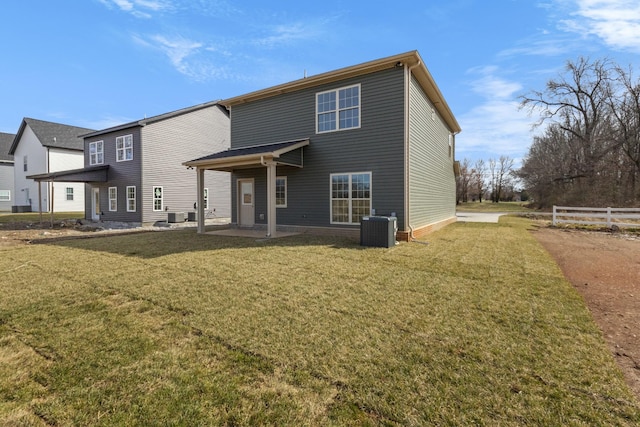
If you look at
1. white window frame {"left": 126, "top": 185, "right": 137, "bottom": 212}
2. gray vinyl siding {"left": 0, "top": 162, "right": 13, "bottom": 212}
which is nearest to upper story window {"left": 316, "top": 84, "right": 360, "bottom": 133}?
white window frame {"left": 126, "top": 185, "right": 137, "bottom": 212}

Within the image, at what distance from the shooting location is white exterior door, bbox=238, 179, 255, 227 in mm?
13641

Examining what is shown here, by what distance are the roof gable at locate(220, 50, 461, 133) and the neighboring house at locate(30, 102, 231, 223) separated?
259 inches

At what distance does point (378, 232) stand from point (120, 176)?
675 inches

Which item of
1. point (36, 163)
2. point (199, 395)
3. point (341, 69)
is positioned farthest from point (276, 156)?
point (36, 163)

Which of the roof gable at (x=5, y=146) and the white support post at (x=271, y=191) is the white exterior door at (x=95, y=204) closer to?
the white support post at (x=271, y=191)

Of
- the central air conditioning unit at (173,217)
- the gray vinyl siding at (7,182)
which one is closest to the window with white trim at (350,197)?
the central air conditioning unit at (173,217)

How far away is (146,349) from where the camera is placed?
3.04 meters

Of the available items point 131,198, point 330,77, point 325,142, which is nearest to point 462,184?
point 325,142

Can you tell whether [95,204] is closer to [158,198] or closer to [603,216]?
[158,198]

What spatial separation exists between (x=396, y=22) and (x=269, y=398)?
11.4 metres

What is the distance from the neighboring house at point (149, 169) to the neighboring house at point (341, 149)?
22.2 feet

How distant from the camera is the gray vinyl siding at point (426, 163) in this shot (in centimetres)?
1066

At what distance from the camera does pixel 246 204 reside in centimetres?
1384

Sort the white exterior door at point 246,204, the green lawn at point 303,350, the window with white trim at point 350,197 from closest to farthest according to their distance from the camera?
the green lawn at point 303,350 → the window with white trim at point 350,197 → the white exterior door at point 246,204
